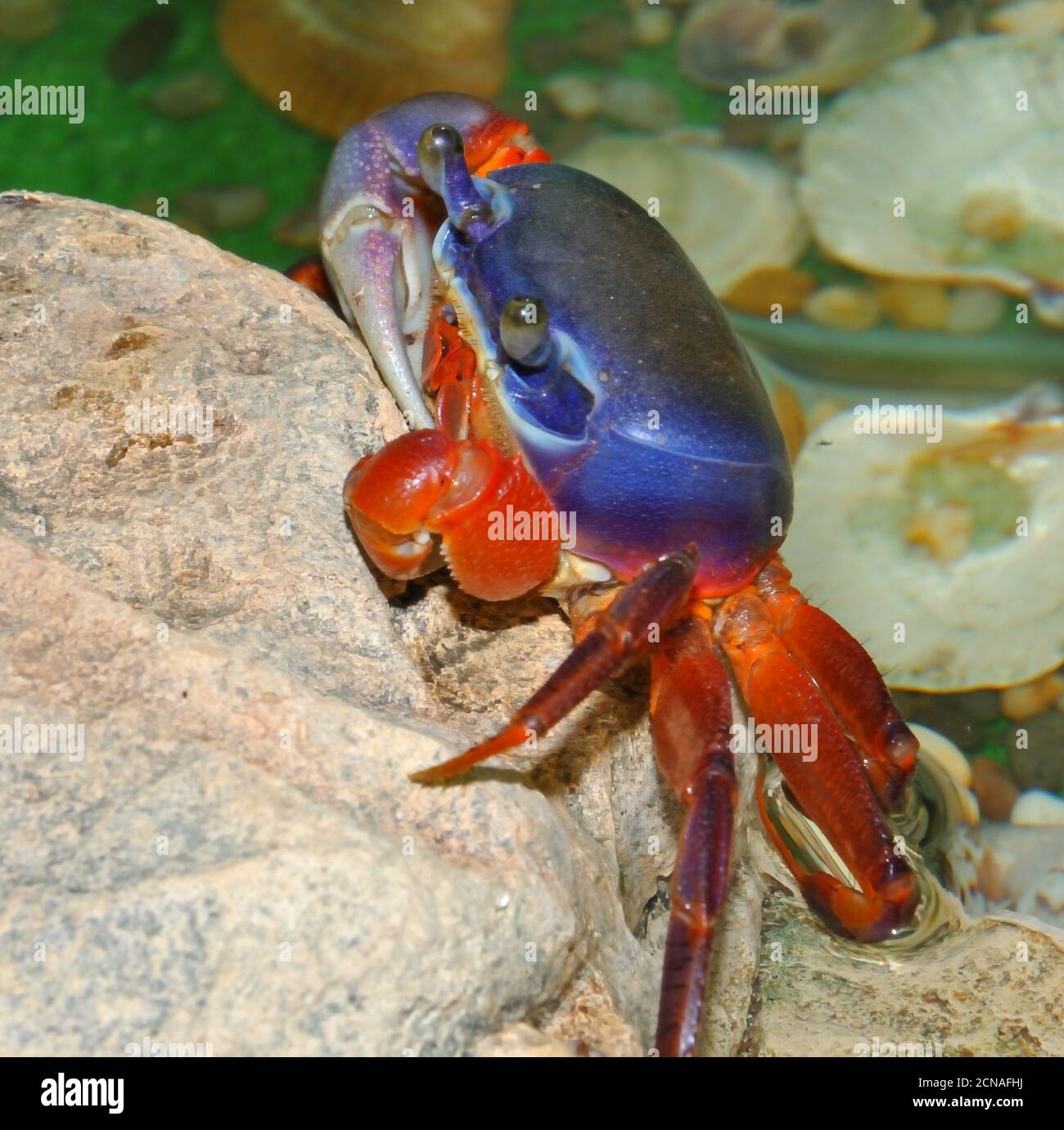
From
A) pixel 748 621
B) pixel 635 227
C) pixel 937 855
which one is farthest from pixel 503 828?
pixel 937 855

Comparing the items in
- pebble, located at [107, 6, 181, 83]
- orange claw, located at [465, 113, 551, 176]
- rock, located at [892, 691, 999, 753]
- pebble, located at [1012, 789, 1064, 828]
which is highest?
pebble, located at [107, 6, 181, 83]

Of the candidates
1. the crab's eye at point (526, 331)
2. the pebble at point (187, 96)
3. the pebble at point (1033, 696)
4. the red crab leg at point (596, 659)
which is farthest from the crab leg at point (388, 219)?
the pebble at point (1033, 696)

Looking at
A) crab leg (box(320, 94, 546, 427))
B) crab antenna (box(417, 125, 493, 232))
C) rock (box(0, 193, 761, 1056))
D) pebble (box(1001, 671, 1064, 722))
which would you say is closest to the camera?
rock (box(0, 193, 761, 1056))

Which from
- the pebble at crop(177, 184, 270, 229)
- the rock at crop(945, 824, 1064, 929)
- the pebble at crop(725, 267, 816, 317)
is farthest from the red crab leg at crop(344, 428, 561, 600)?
the pebble at crop(177, 184, 270, 229)

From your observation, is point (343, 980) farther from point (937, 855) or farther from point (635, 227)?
point (937, 855)

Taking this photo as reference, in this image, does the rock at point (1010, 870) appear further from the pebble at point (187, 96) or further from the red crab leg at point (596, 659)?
the pebble at point (187, 96)

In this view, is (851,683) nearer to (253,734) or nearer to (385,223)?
(253,734)

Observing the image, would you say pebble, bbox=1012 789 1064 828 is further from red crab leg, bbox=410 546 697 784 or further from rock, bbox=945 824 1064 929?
red crab leg, bbox=410 546 697 784
